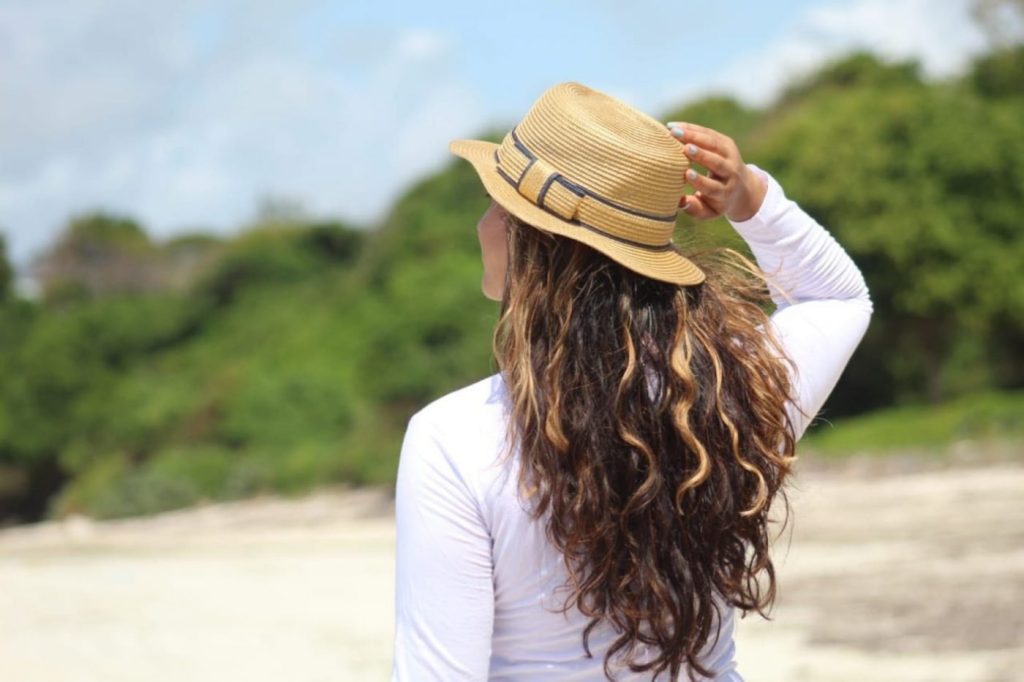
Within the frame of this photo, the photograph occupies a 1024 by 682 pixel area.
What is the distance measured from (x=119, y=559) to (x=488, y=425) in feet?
50.0

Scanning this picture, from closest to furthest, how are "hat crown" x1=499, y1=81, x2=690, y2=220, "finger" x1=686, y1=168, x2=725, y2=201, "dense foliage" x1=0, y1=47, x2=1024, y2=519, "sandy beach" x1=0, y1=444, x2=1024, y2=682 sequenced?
A: 1. "hat crown" x1=499, y1=81, x2=690, y2=220
2. "finger" x1=686, y1=168, x2=725, y2=201
3. "sandy beach" x1=0, y1=444, x2=1024, y2=682
4. "dense foliage" x1=0, y1=47, x2=1024, y2=519

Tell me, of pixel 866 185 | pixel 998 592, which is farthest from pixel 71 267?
pixel 998 592

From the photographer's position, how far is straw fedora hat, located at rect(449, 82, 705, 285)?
152 centimetres

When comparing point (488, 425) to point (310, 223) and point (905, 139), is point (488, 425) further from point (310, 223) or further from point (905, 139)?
point (310, 223)

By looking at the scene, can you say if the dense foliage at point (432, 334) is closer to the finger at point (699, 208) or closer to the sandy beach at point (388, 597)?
the sandy beach at point (388, 597)

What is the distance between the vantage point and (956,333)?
2269 centimetres

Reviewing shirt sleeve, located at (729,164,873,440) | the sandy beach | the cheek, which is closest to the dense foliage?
the sandy beach

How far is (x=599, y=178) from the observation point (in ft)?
5.10

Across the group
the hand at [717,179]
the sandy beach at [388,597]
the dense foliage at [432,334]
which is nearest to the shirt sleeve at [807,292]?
the hand at [717,179]

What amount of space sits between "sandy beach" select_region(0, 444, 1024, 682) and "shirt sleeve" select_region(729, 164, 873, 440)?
264 centimetres

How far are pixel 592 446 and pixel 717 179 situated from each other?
1.40 ft

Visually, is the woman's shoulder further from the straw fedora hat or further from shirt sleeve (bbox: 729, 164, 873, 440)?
shirt sleeve (bbox: 729, 164, 873, 440)

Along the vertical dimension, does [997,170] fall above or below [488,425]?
below

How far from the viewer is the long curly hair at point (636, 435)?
4.86ft
